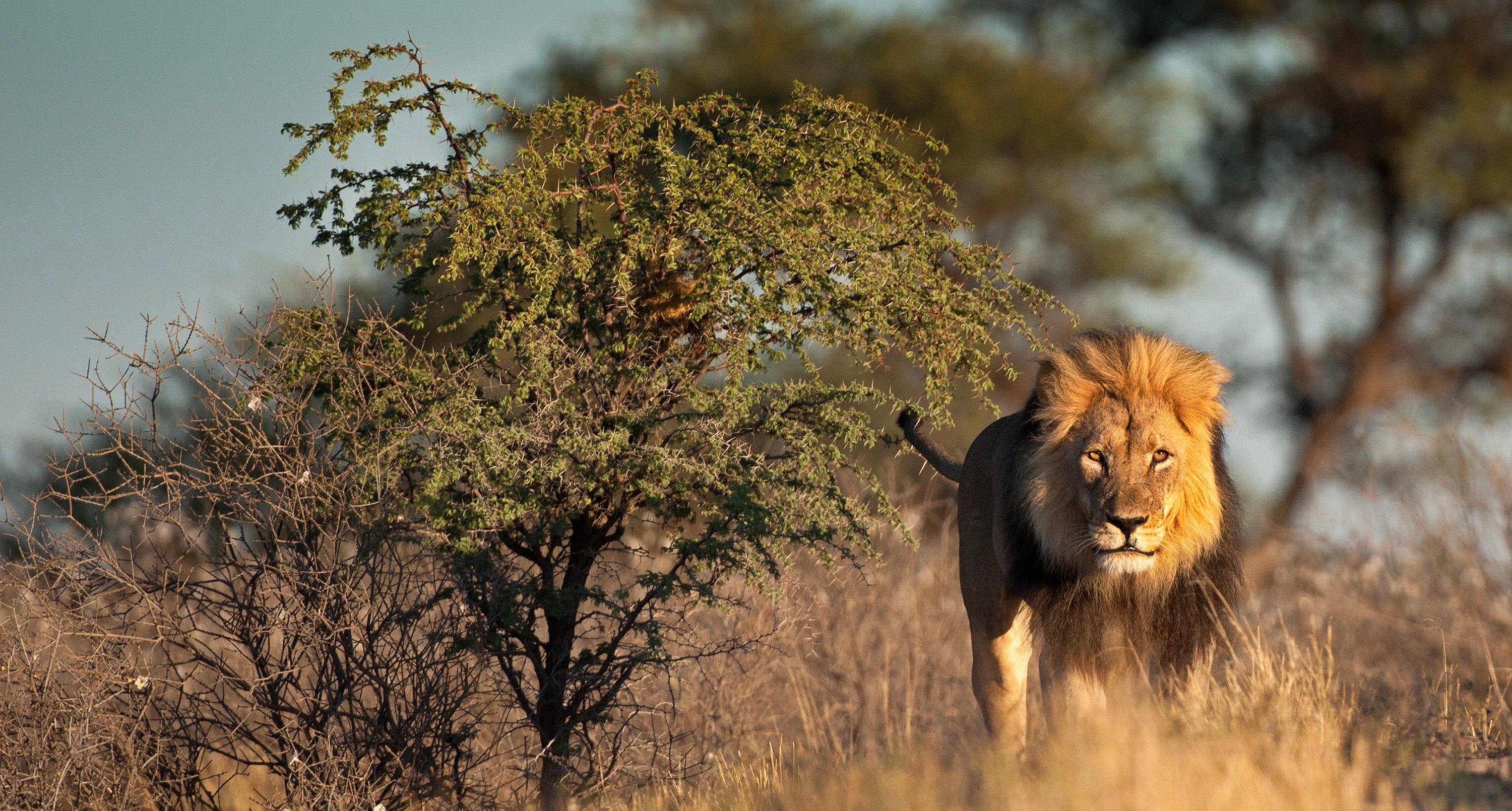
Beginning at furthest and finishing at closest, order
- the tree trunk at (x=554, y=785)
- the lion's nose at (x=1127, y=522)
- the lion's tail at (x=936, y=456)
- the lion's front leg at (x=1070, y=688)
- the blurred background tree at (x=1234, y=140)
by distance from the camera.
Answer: the blurred background tree at (x=1234, y=140) → the lion's tail at (x=936, y=456) → the tree trunk at (x=554, y=785) → the lion's front leg at (x=1070, y=688) → the lion's nose at (x=1127, y=522)

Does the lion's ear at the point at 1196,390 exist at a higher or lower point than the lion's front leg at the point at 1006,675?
higher

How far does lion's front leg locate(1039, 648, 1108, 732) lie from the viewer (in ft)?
19.4

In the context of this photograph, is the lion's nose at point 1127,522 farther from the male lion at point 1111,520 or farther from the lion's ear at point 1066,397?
the lion's ear at point 1066,397

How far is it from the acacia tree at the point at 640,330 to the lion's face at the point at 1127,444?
1083 mm

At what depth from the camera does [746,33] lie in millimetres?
19734

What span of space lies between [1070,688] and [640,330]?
2372 mm

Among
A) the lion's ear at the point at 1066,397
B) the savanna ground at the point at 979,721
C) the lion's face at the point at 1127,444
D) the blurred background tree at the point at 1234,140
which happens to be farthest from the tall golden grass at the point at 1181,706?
the blurred background tree at the point at 1234,140

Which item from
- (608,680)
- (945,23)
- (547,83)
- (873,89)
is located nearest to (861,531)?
(608,680)

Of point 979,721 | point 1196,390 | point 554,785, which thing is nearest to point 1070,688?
point 1196,390

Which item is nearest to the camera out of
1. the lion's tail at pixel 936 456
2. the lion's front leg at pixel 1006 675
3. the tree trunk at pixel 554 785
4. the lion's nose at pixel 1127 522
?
the lion's nose at pixel 1127 522

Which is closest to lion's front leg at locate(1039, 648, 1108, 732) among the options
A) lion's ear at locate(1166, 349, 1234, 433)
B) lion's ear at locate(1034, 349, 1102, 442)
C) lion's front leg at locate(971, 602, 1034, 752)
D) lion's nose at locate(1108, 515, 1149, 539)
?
lion's front leg at locate(971, 602, 1034, 752)

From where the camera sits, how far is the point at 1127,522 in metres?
5.30

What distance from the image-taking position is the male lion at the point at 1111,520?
5453mm

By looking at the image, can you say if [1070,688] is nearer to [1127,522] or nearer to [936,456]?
[1127,522]
